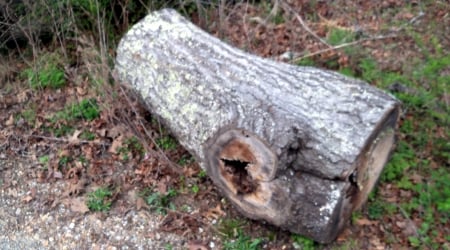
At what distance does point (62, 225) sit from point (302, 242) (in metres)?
1.81

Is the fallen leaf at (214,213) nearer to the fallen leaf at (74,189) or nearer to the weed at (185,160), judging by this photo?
the weed at (185,160)

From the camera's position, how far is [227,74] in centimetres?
366

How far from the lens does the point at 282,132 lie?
3164 mm

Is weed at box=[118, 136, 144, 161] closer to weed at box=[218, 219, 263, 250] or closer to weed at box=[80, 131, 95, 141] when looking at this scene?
weed at box=[80, 131, 95, 141]

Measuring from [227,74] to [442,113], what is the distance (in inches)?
68.3

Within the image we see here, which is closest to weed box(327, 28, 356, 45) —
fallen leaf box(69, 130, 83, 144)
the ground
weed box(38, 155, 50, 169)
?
the ground

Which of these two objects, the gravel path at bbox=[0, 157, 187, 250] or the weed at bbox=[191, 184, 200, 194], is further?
the weed at bbox=[191, 184, 200, 194]

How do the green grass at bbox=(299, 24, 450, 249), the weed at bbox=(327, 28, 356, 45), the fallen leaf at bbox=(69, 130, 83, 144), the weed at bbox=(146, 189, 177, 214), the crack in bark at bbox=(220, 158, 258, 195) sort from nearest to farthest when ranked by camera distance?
the crack in bark at bbox=(220, 158, 258, 195) < the green grass at bbox=(299, 24, 450, 249) < the weed at bbox=(146, 189, 177, 214) < the fallen leaf at bbox=(69, 130, 83, 144) < the weed at bbox=(327, 28, 356, 45)

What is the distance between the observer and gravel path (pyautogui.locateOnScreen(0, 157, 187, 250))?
3807 millimetres

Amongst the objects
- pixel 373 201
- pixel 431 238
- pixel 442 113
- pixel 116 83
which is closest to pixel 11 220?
pixel 116 83

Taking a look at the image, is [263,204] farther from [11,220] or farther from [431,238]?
[11,220]

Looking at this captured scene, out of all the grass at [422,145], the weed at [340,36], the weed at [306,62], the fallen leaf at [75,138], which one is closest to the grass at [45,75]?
the fallen leaf at [75,138]

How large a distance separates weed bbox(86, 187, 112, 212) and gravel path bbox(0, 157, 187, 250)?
0.18 ft

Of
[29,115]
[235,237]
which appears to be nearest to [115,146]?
[29,115]
